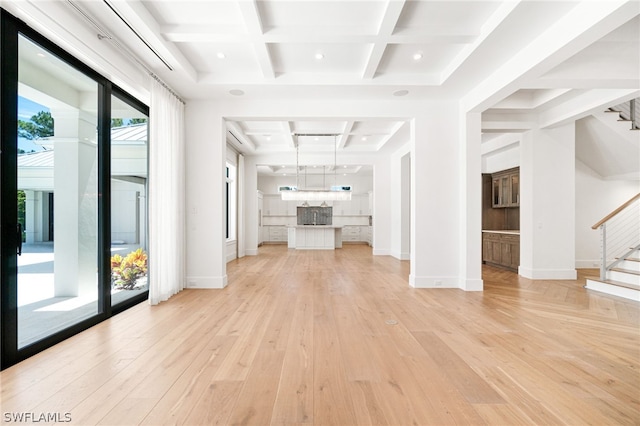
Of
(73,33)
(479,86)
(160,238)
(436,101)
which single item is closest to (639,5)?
(479,86)

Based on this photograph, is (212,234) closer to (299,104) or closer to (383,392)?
(299,104)

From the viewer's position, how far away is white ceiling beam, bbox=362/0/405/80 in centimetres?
262

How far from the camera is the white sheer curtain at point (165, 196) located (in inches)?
144

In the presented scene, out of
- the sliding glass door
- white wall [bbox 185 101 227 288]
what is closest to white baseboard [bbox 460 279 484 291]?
white wall [bbox 185 101 227 288]

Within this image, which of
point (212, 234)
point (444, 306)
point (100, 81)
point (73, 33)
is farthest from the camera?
point (212, 234)

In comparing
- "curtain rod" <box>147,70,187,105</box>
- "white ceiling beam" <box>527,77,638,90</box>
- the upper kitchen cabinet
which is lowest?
the upper kitchen cabinet

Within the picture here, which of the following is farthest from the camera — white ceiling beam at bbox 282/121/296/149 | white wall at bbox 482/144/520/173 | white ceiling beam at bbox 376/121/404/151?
white wall at bbox 482/144/520/173

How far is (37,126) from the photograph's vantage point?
2506 millimetres

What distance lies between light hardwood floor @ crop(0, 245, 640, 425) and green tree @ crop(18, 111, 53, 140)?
185 cm

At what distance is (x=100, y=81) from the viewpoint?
3105 mm

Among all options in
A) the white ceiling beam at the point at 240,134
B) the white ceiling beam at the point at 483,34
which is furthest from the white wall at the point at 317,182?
the white ceiling beam at the point at 483,34

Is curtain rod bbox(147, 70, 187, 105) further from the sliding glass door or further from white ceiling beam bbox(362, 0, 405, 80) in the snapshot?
white ceiling beam bbox(362, 0, 405, 80)

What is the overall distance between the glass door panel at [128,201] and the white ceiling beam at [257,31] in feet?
6.13

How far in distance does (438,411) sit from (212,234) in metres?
3.83
